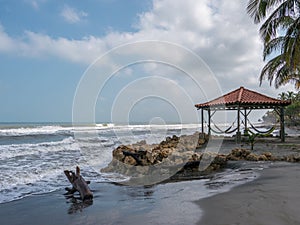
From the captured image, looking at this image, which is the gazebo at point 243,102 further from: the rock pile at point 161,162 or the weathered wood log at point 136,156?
the weathered wood log at point 136,156

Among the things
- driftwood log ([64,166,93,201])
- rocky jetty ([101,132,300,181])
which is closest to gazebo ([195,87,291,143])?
rocky jetty ([101,132,300,181])

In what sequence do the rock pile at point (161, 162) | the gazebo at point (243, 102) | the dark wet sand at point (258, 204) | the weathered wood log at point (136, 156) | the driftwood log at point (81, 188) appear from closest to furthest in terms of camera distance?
the dark wet sand at point (258, 204)
the driftwood log at point (81, 188)
the rock pile at point (161, 162)
the weathered wood log at point (136, 156)
the gazebo at point (243, 102)

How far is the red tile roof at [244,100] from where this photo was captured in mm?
13990

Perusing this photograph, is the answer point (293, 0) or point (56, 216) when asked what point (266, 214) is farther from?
point (293, 0)

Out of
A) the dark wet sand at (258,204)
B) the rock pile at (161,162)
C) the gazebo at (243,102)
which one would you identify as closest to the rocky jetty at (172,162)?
the rock pile at (161,162)

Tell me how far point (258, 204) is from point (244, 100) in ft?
35.2

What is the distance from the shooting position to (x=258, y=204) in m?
4.06

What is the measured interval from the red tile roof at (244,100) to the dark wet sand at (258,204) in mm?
8603

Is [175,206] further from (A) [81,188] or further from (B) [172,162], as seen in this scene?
(B) [172,162]

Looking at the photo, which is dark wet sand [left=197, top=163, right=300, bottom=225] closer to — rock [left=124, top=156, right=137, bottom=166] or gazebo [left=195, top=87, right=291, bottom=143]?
rock [left=124, top=156, right=137, bottom=166]

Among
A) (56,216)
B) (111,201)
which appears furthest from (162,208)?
(56,216)

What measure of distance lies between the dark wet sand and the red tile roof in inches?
339

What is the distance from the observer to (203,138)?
14.5 m

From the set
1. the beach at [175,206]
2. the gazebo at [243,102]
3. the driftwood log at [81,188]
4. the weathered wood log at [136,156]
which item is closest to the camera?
the beach at [175,206]
